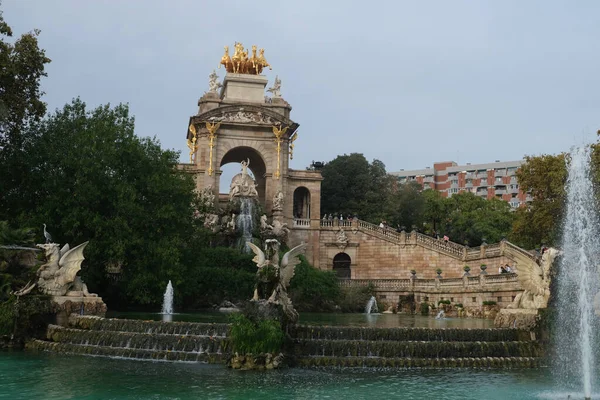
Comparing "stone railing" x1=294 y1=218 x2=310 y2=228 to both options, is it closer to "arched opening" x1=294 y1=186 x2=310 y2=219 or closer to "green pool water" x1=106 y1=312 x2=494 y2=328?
"arched opening" x1=294 y1=186 x2=310 y2=219

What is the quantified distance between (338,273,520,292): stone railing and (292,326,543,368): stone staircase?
456 inches

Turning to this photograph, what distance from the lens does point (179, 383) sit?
15133 millimetres

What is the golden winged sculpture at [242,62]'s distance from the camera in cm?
5328

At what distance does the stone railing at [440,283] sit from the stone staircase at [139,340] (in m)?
Result: 16.9

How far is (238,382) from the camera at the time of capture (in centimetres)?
1538

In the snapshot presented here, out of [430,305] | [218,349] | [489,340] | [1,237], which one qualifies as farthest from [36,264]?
[430,305]

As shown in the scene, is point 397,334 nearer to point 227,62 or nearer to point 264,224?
point 264,224

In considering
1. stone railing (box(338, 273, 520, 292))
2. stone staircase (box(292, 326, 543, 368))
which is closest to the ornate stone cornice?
stone railing (box(338, 273, 520, 292))

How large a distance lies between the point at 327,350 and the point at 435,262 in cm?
2660

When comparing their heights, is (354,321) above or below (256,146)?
below

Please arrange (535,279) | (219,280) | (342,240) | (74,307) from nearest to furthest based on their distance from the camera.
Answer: (535,279) → (74,307) → (219,280) → (342,240)

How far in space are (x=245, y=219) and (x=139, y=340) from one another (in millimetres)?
24355

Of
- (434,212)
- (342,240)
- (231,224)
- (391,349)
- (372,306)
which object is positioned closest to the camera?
(391,349)

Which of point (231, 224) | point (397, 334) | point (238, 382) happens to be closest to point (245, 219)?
point (231, 224)
